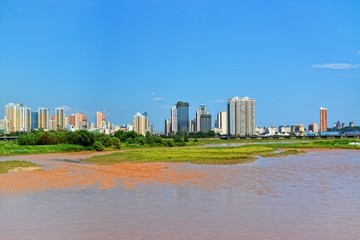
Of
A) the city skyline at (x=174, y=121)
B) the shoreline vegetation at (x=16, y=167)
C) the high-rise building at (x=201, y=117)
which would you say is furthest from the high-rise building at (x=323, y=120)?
the shoreline vegetation at (x=16, y=167)

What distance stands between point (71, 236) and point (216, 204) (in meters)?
5.00

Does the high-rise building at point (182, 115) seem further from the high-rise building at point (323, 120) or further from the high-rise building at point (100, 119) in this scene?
the high-rise building at point (323, 120)

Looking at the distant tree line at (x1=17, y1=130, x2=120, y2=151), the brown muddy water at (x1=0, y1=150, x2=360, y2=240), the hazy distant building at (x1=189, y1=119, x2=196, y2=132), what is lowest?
the brown muddy water at (x1=0, y1=150, x2=360, y2=240)

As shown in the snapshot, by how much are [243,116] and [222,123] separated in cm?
1314

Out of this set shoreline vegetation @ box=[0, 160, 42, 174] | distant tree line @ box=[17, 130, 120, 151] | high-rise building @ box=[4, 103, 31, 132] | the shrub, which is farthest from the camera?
high-rise building @ box=[4, 103, 31, 132]

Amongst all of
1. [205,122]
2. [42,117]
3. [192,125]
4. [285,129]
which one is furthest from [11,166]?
[285,129]

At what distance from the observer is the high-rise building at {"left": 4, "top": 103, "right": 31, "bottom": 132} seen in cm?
11400

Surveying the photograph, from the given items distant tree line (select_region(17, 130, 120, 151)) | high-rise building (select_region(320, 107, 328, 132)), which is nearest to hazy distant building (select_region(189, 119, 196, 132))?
high-rise building (select_region(320, 107, 328, 132))

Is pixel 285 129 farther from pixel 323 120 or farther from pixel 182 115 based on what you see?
pixel 182 115

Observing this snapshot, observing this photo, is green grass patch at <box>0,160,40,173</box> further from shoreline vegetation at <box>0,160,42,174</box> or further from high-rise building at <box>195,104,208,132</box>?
high-rise building at <box>195,104,208,132</box>

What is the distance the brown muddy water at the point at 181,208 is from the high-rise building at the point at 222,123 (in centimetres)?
12962

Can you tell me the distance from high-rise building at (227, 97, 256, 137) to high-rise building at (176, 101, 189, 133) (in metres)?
17.0

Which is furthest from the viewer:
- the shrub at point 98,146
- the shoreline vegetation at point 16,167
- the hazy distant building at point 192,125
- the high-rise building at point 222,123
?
the hazy distant building at point 192,125

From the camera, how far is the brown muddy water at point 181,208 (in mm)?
9688
